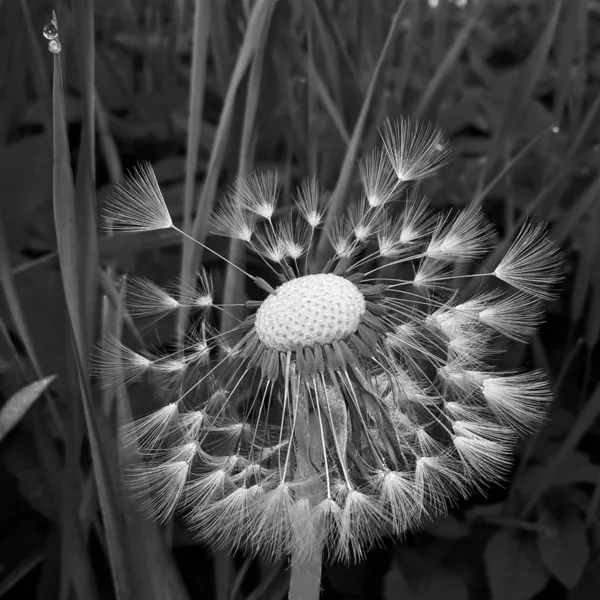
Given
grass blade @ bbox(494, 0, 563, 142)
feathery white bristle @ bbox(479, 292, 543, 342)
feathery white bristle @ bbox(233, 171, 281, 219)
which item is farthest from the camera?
grass blade @ bbox(494, 0, 563, 142)

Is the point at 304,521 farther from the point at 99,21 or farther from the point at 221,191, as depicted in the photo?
the point at 99,21

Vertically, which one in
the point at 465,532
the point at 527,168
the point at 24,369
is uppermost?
the point at 527,168

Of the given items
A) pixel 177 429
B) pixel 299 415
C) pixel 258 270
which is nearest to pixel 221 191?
pixel 258 270

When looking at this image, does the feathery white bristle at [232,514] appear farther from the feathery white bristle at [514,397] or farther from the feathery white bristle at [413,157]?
the feathery white bristle at [413,157]

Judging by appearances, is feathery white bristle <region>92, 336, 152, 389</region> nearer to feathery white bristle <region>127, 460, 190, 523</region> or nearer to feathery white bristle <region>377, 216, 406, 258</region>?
feathery white bristle <region>127, 460, 190, 523</region>

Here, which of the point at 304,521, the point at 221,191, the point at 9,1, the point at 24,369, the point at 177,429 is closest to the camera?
the point at 304,521

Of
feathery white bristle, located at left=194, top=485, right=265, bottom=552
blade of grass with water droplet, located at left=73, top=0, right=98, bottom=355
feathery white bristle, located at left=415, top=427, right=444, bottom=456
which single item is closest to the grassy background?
blade of grass with water droplet, located at left=73, top=0, right=98, bottom=355

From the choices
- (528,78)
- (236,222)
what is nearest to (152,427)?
(236,222)
